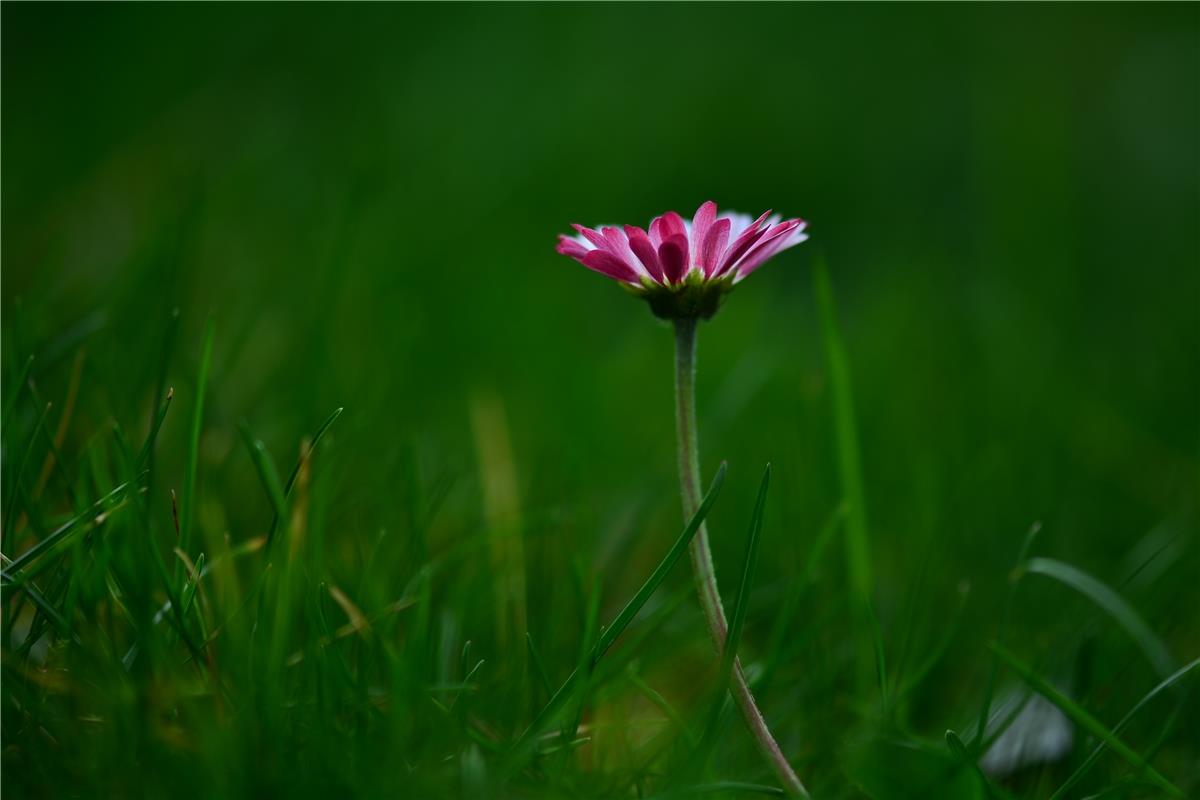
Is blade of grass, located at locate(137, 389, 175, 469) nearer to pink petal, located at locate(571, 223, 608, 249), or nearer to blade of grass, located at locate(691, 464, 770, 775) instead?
pink petal, located at locate(571, 223, 608, 249)

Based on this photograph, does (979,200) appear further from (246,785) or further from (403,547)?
(246,785)

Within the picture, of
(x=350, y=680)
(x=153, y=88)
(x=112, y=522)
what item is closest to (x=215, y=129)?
(x=153, y=88)

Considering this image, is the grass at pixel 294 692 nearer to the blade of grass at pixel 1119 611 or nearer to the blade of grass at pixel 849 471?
the blade of grass at pixel 1119 611

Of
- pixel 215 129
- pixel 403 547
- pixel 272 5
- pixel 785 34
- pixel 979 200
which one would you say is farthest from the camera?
pixel 785 34

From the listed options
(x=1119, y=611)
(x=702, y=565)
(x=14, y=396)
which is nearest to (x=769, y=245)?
(x=702, y=565)

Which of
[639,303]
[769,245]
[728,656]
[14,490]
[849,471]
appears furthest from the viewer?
[639,303]

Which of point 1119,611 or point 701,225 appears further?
point 1119,611

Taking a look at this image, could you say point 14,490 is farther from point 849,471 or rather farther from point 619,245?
point 849,471
